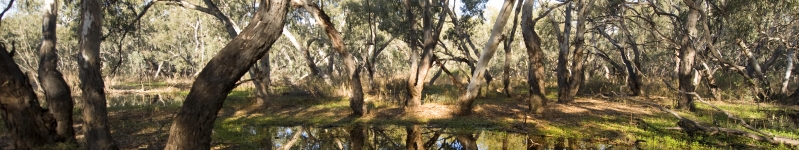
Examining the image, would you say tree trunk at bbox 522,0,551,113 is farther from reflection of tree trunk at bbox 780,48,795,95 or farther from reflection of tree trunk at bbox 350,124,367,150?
reflection of tree trunk at bbox 780,48,795,95

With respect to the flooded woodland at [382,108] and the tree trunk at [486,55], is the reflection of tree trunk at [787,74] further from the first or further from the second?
the tree trunk at [486,55]

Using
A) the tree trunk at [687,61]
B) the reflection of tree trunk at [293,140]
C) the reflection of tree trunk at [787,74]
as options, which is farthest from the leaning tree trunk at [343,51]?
the reflection of tree trunk at [787,74]

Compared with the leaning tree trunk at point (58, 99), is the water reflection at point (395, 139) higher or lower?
lower

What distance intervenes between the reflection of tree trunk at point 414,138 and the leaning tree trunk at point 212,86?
3192 millimetres

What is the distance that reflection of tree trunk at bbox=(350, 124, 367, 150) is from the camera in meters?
7.57

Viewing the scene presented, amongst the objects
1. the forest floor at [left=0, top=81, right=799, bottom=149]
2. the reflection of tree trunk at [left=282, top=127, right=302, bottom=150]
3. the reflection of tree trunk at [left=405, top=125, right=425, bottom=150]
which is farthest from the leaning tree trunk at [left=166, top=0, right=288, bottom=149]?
the reflection of tree trunk at [left=405, top=125, right=425, bottom=150]

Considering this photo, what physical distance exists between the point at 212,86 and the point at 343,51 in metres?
5.21

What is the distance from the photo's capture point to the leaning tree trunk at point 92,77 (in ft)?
19.5

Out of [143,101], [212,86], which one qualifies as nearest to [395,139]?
[212,86]

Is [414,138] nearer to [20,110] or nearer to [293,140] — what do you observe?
[293,140]

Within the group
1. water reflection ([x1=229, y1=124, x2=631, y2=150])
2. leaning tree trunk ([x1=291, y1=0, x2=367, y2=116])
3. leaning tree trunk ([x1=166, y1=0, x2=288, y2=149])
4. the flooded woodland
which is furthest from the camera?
leaning tree trunk ([x1=291, y1=0, x2=367, y2=116])

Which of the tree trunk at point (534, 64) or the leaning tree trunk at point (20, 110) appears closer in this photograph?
the leaning tree trunk at point (20, 110)

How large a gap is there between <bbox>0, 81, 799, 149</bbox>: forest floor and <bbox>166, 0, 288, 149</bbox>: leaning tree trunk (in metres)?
1.85

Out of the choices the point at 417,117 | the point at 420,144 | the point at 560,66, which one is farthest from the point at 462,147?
the point at 560,66
